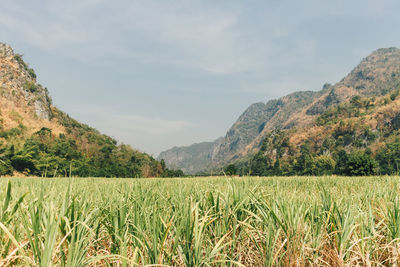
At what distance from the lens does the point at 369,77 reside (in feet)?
601

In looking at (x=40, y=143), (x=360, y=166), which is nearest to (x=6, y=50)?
(x=40, y=143)

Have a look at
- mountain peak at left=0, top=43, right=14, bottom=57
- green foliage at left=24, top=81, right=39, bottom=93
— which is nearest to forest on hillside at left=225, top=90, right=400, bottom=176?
green foliage at left=24, top=81, right=39, bottom=93

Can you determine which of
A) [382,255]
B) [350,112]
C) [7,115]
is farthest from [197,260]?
[350,112]

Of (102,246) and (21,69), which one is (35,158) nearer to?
(102,246)

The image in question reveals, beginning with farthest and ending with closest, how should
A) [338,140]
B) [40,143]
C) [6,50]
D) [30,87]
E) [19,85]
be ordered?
[338,140]
[6,50]
[30,87]
[19,85]
[40,143]

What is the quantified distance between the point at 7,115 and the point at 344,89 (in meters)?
223

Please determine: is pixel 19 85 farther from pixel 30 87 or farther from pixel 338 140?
pixel 338 140

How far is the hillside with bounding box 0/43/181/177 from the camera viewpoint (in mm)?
22859

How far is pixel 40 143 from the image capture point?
1053 inches

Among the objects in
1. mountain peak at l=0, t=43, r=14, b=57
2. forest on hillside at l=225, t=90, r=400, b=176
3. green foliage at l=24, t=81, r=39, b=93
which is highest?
mountain peak at l=0, t=43, r=14, b=57

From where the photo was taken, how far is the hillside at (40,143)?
22.9 metres

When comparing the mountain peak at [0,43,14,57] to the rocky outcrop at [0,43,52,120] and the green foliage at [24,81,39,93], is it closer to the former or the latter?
the rocky outcrop at [0,43,52,120]

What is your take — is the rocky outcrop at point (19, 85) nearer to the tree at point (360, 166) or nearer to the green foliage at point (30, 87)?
the green foliage at point (30, 87)

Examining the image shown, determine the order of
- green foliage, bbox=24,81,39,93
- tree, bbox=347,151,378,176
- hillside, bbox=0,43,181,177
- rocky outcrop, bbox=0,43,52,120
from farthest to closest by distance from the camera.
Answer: green foliage, bbox=24,81,39,93 → rocky outcrop, bbox=0,43,52,120 → tree, bbox=347,151,378,176 → hillside, bbox=0,43,181,177
